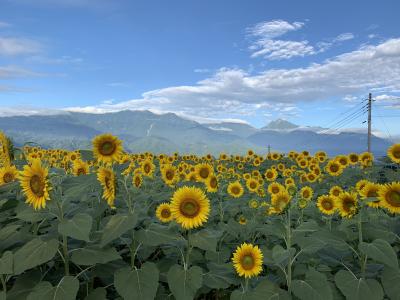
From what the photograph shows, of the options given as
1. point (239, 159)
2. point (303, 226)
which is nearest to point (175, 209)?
point (303, 226)

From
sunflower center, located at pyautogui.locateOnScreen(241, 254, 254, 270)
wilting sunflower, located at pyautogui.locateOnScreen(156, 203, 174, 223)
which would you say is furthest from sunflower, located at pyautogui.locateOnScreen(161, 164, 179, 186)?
sunflower center, located at pyautogui.locateOnScreen(241, 254, 254, 270)

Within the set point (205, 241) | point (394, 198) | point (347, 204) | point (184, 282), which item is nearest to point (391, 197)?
point (394, 198)

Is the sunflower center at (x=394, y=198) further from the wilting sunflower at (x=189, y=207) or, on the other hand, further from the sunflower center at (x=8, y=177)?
the sunflower center at (x=8, y=177)

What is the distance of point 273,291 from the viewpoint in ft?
12.0

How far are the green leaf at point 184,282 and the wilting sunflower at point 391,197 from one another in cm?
239

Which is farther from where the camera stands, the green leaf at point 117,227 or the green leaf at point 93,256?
the green leaf at point 93,256

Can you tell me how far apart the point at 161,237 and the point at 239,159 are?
16548 mm

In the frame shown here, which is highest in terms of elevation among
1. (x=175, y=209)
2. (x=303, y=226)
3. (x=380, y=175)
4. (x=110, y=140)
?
(x=110, y=140)

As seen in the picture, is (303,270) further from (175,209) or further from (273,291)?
(175,209)

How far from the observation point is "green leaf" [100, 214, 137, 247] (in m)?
3.21

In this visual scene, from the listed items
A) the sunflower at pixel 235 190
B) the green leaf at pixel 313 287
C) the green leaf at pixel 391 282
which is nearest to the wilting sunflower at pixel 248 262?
the green leaf at pixel 313 287

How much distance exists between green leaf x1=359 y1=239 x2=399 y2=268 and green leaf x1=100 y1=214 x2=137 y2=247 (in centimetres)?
213

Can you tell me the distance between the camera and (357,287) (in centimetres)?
366

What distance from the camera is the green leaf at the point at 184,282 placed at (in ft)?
11.4
